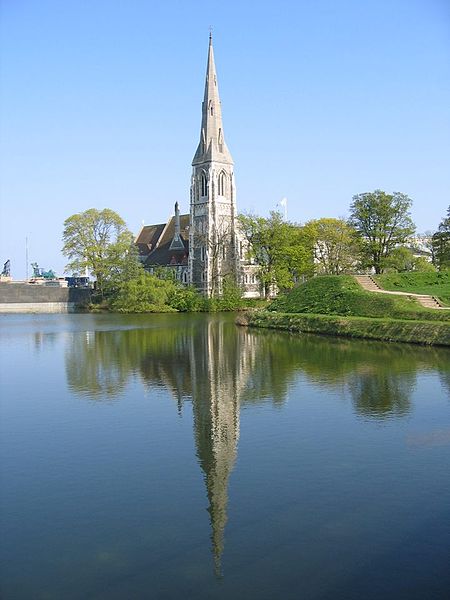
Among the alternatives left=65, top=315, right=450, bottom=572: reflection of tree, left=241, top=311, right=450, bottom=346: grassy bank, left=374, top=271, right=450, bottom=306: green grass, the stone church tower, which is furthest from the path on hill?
the stone church tower


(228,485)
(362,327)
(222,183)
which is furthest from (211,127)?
(228,485)

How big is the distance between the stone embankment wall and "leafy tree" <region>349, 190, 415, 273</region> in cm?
4273

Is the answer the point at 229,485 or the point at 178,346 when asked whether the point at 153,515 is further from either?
the point at 178,346

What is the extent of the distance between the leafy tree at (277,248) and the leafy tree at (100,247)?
1771 centimetres

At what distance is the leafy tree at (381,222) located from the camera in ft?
231

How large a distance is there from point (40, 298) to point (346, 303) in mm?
61963

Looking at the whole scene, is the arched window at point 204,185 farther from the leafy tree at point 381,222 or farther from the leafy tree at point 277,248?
the leafy tree at point 381,222

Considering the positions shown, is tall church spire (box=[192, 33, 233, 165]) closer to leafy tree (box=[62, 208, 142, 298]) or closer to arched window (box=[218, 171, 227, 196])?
arched window (box=[218, 171, 227, 196])

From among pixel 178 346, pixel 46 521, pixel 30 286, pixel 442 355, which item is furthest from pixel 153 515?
pixel 30 286

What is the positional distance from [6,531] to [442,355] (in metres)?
23.9

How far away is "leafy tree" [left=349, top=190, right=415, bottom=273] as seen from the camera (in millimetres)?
70500

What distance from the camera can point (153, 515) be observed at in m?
11.5

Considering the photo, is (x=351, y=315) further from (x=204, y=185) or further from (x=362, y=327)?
(x=204, y=185)

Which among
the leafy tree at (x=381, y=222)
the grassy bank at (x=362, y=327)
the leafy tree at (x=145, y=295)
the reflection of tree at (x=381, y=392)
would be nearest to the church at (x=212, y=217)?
the leafy tree at (x=145, y=295)
